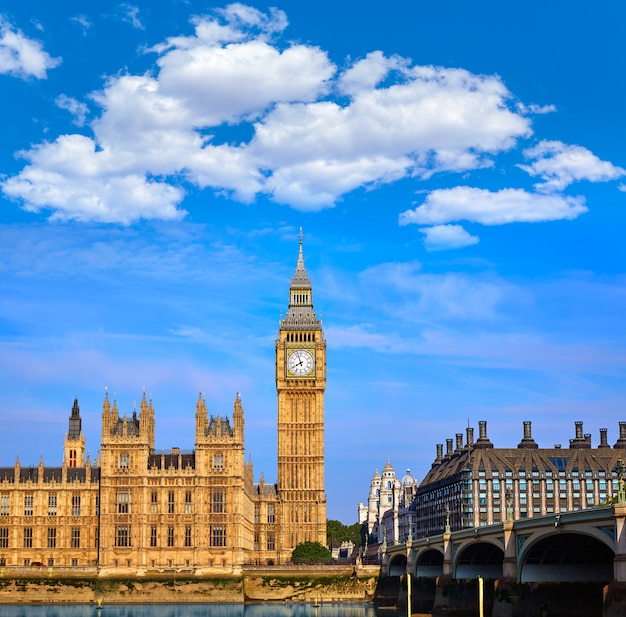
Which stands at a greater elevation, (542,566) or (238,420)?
(238,420)

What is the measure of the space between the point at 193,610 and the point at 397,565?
32.9 metres

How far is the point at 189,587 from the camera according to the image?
6147 inches

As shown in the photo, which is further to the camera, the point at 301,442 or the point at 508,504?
the point at 301,442

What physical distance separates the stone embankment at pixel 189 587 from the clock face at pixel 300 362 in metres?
45.4

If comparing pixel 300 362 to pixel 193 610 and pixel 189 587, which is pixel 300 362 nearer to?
pixel 189 587

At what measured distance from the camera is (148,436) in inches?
6900

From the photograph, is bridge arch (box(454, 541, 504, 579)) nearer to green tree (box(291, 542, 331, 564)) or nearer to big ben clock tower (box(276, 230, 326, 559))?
green tree (box(291, 542, 331, 564))

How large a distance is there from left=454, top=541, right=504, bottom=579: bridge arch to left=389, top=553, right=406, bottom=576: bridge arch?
30944 mm

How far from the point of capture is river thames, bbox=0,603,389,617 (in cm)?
12719

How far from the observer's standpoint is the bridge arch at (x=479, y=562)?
11712 centimetres

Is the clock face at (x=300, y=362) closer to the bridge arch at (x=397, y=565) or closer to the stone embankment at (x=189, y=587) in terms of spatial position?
the stone embankment at (x=189, y=587)

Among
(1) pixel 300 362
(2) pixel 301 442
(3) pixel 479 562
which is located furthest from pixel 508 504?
(1) pixel 300 362

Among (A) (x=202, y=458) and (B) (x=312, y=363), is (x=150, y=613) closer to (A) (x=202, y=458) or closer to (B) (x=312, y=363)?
(A) (x=202, y=458)

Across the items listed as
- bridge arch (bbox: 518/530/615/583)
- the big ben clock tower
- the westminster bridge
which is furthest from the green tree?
bridge arch (bbox: 518/530/615/583)
